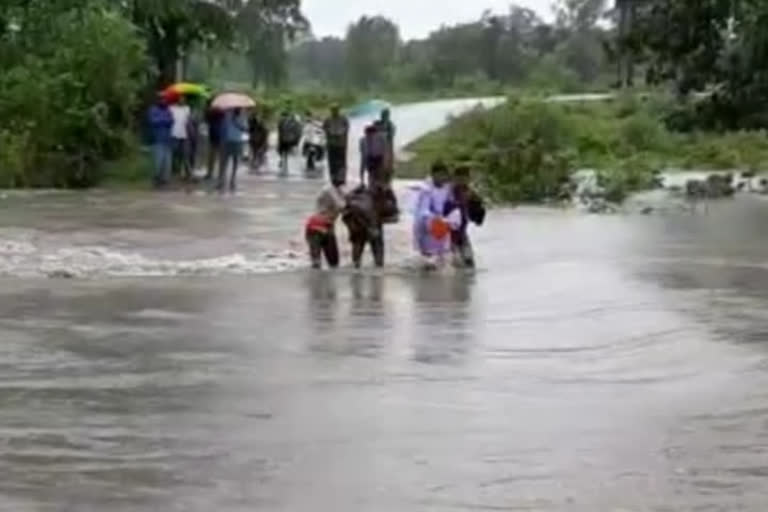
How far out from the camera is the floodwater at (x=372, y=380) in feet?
27.5

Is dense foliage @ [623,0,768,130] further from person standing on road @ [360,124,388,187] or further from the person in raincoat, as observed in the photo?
the person in raincoat

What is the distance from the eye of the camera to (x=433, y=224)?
1883 cm

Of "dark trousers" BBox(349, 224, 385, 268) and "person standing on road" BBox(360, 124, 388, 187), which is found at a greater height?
"person standing on road" BBox(360, 124, 388, 187)

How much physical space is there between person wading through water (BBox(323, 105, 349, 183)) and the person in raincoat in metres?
11.4

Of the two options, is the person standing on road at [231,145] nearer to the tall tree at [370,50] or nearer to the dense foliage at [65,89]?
the dense foliage at [65,89]

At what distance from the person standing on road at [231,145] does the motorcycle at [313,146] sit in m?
6.61

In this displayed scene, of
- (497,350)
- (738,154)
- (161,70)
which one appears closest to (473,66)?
(738,154)

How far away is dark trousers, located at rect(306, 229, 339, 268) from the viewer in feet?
61.9

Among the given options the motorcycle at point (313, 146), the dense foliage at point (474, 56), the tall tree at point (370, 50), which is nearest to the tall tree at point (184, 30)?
the motorcycle at point (313, 146)

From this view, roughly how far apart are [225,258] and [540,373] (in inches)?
314

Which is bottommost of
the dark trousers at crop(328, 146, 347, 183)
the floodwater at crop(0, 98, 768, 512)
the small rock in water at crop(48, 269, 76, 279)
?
the floodwater at crop(0, 98, 768, 512)

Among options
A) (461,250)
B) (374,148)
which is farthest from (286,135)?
(461,250)

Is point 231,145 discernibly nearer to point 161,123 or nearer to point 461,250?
point 161,123

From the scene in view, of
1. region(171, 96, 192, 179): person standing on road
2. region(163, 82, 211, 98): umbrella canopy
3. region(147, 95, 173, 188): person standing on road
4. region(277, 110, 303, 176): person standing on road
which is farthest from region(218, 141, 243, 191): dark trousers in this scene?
region(277, 110, 303, 176): person standing on road
